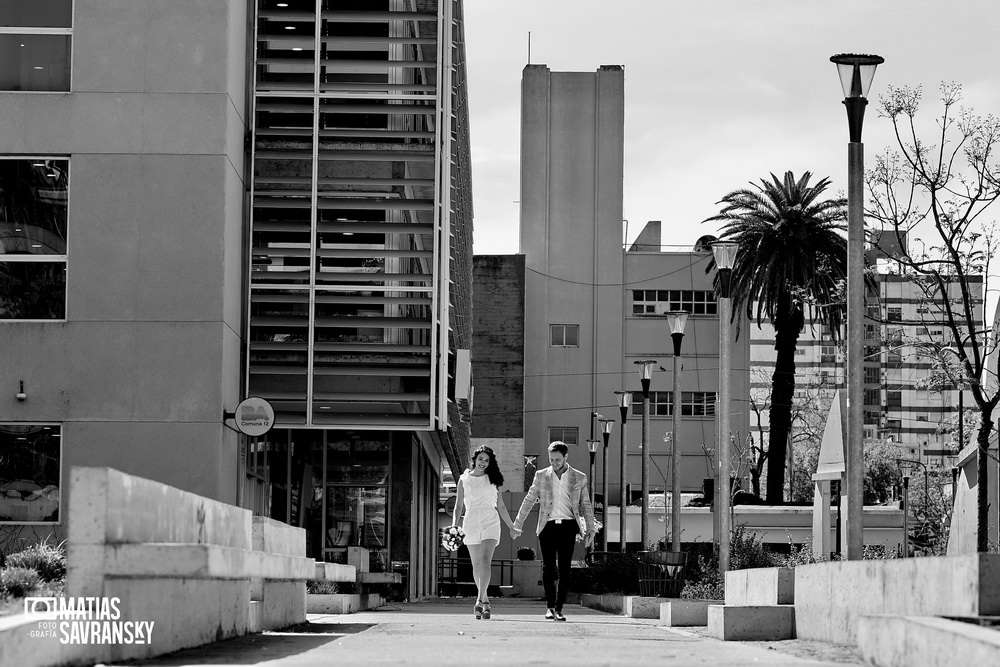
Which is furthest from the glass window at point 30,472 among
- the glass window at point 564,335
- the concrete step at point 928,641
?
the glass window at point 564,335

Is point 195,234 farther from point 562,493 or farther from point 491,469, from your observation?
point 562,493

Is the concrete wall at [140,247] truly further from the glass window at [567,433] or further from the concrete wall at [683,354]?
the concrete wall at [683,354]

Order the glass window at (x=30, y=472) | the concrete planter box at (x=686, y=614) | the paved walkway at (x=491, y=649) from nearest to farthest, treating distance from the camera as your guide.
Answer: the paved walkway at (x=491, y=649) < the concrete planter box at (x=686, y=614) < the glass window at (x=30, y=472)

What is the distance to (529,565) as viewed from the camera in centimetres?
6234

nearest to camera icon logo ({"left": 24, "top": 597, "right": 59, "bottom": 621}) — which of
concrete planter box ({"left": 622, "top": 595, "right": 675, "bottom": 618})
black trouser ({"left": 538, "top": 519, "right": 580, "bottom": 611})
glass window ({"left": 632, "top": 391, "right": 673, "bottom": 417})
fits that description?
black trouser ({"left": 538, "top": 519, "right": 580, "bottom": 611})

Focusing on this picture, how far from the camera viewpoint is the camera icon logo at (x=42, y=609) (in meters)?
7.12

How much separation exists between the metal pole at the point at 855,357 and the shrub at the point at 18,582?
7.04 m

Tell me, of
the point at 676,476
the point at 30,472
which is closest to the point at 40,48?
the point at 30,472

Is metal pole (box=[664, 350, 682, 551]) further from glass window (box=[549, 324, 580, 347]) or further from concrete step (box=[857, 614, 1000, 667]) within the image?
glass window (box=[549, 324, 580, 347])

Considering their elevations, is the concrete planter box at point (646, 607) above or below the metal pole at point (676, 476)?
below

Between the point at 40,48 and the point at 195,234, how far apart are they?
12.6ft

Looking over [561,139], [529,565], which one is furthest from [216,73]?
[561,139]

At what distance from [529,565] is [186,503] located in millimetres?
54203

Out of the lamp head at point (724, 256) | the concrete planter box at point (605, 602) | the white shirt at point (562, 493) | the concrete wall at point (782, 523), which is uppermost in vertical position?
the lamp head at point (724, 256)
